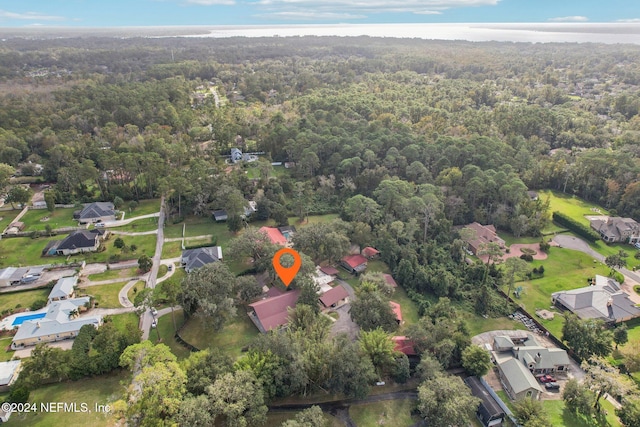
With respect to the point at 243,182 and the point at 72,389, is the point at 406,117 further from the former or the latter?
the point at 72,389

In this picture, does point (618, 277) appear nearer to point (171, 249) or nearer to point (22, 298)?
point (171, 249)

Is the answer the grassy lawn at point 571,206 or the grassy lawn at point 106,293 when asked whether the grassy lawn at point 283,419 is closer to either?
the grassy lawn at point 106,293

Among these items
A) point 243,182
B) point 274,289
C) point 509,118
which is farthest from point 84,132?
point 509,118

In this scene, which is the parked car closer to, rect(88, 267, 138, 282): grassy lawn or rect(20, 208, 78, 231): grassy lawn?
rect(88, 267, 138, 282): grassy lawn

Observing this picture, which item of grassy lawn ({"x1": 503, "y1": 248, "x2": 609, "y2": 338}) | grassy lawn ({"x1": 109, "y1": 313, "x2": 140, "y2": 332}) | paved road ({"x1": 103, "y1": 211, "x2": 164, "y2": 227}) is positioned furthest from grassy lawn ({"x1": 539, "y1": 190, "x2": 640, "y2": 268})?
paved road ({"x1": 103, "y1": 211, "x2": 164, "y2": 227})

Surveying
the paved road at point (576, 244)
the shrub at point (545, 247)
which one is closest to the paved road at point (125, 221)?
the shrub at point (545, 247)

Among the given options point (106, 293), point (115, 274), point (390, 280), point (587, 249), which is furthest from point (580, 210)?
point (106, 293)
